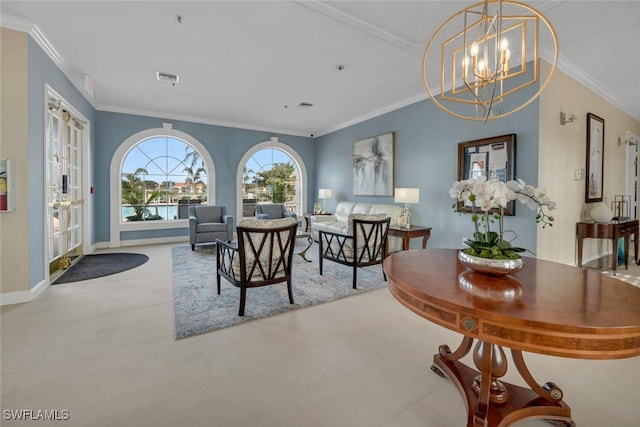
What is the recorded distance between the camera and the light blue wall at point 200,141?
18.6 ft

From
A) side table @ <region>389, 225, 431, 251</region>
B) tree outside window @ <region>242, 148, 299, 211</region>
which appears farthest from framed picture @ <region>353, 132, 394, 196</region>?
tree outside window @ <region>242, 148, 299, 211</region>

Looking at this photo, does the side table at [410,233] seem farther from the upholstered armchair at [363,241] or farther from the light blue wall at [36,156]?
the light blue wall at [36,156]

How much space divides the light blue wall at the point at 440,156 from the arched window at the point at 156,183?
12.9 ft

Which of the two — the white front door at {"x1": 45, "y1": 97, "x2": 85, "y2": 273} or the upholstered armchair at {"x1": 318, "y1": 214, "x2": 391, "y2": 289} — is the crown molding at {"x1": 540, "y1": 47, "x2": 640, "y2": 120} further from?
the white front door at {"x1": 45, "y1": 97, "x2": 85, "y2": 273}

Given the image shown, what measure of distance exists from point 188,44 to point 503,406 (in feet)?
14.0

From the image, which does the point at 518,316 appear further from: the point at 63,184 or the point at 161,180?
the point at 161,180

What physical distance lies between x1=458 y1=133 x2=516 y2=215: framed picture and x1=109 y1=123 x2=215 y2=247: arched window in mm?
5331

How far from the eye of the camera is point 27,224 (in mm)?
2934

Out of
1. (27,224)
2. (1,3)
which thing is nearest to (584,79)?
(1,3)

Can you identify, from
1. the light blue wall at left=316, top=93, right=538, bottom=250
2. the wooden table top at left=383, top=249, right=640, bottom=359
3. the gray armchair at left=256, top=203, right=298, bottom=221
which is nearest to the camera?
the wooden table top at left=383, top=249, right=640, bottom=359

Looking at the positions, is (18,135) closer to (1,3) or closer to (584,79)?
(1,3)

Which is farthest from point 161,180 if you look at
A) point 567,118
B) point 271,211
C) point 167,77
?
point 567,118

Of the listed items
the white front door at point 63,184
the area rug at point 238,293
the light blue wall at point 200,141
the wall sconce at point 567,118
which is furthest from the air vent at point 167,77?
the wall sconce at point 567,118

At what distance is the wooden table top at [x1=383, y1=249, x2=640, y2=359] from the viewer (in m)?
0.85
